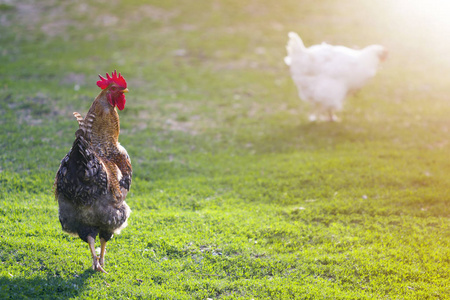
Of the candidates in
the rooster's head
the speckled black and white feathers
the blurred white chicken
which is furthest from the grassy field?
the rooster's head

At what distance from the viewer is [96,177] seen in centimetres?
531

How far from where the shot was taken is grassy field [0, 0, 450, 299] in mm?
6020

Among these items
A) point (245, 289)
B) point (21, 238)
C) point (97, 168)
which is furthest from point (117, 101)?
point (245, 289)

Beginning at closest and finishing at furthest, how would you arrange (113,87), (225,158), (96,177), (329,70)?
(96,177) < (113,87) < (225,158) < (329,70)

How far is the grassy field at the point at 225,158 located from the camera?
6.02 m

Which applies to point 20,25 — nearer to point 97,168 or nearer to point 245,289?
point 97,168

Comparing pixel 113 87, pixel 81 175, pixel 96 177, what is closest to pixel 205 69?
pixel 113 87

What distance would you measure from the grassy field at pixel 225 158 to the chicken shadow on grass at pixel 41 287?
2cm

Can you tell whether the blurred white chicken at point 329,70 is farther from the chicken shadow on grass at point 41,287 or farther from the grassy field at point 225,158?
the chicken shadow on grass at point 41,287

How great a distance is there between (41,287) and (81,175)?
4.86ft

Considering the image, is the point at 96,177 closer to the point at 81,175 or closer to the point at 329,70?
the point at 81,175

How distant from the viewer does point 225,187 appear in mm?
8961

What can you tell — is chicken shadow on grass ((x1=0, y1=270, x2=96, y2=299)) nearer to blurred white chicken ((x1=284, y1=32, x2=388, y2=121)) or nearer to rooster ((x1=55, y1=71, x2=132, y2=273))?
rooster ((x1=55, y1=71, x2=132, y2=273))

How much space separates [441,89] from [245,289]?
470 inches
